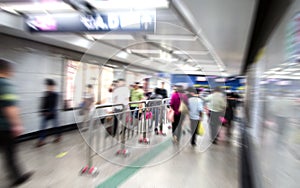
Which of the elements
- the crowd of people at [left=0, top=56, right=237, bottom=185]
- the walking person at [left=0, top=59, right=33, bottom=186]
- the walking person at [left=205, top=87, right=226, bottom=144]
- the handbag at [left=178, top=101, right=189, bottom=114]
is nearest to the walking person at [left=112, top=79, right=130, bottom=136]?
the crowd of people at [left=0, top=56, right=237, bottom=185]

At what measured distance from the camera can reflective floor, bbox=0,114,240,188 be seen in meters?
2.77

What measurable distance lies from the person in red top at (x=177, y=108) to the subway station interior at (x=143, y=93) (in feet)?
0.10

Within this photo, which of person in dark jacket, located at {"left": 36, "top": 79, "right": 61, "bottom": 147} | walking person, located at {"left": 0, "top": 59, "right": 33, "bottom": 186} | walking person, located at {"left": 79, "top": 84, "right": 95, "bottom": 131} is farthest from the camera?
person in dark jacket, located at {"left": 36, "top": 79, "right": 61, "bottom": 147}

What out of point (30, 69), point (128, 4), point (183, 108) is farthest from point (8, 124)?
point (183, 108)

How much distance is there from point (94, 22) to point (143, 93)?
2054 mm

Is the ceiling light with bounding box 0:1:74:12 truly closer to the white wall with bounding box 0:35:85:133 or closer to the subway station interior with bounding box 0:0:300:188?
the subway station interior with bounding box 0:0:300:188

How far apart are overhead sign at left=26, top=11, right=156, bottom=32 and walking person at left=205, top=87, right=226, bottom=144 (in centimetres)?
277

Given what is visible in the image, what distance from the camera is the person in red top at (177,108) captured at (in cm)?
450

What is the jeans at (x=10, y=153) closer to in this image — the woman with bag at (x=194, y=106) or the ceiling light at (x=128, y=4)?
the ceiling light at (x=128, y=4)

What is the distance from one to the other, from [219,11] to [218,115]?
2.73 m

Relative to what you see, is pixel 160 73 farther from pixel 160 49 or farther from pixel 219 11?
pixel 219 11

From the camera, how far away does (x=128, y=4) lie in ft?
10.4

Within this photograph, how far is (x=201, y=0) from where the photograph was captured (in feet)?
9.06

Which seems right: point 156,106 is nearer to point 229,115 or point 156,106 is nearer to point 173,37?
point 173,37
